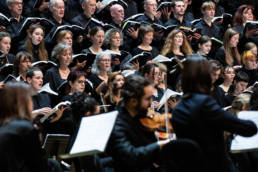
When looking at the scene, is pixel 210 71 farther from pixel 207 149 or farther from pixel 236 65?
pixel 236 65

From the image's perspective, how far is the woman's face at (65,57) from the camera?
20.1ft

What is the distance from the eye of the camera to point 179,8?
26.8 ft

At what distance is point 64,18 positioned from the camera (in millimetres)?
→ 7637

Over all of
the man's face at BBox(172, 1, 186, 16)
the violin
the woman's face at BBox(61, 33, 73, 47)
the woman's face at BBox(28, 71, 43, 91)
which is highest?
the man's face at BBox(172, 1, 186, 16)

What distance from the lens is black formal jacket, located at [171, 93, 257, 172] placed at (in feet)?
10.1

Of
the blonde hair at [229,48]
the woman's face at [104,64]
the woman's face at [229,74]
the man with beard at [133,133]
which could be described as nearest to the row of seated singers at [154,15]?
the blonde hair at [229,48]

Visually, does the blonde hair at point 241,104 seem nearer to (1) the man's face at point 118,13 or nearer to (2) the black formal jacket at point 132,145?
(2) the black formal jacket at point 132,145

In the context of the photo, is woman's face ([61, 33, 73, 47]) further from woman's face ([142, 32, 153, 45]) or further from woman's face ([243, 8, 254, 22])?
woman's face ([243, 8, 254, 22])

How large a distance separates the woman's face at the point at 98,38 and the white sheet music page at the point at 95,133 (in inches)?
131

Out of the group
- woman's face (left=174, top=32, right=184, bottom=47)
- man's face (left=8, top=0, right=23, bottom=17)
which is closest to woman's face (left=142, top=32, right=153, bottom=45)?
woman's face (left=174, top=32, right=184, bottom=47)

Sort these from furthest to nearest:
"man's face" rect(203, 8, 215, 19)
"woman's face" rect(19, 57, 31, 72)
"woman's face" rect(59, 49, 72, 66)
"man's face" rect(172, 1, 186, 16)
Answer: "man's face" rect(203, 8, 215, 19) < "man's face" rect(172, 1, 186, 16) < "woman's face" rect(59, 49, 72, 66) < "woman's face" rect(19, 57, 31, 72)

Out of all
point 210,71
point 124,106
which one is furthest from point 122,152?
point 210,71

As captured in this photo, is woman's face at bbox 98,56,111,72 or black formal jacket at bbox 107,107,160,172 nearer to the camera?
black formal jacket at bbox 107,107,160,172

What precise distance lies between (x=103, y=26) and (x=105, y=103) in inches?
88.6
